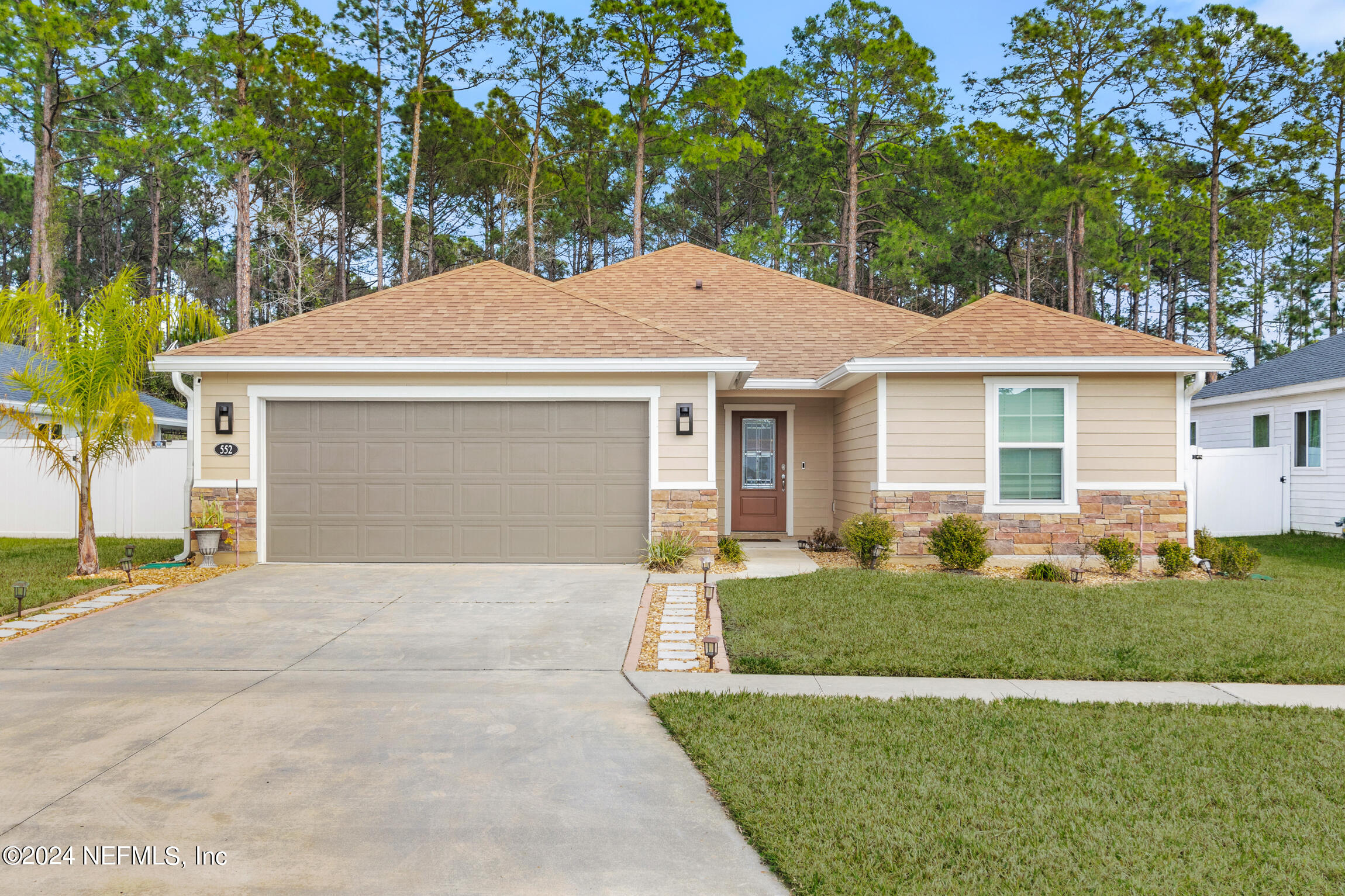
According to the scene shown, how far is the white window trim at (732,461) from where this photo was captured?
13.0m

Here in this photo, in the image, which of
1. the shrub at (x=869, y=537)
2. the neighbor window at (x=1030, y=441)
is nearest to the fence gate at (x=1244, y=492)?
the neighbor window at (x=1030, y=441)

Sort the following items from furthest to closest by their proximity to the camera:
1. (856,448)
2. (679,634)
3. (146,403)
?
(146,403) → (856,448) → (679,634)

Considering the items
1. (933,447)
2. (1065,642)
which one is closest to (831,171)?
(933,447)

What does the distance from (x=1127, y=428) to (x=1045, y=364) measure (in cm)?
143

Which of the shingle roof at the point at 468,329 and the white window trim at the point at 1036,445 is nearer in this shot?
the shingle roof at the point at 468,329

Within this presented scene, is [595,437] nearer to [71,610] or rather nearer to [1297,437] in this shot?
[71,610]

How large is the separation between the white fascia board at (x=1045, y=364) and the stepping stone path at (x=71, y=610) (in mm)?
8422

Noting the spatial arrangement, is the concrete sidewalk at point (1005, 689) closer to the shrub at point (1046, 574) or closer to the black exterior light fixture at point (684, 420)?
the shrub at point (1046, 574)

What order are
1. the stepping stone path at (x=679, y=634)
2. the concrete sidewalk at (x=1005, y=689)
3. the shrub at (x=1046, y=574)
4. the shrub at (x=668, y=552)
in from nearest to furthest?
the concrete sidewalk at (x=1005, y=689) → the stepping stone path at (x=679, y=634) → the shrub at (x=1046, y=574) → the shrub at (x=668, y=552)

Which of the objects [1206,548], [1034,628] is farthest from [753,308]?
[1034,628]

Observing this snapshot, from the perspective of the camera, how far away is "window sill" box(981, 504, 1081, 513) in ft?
33.3

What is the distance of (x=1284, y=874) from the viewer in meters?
2.80

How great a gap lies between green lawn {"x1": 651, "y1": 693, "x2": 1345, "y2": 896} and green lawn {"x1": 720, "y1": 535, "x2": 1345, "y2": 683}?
0.77 m

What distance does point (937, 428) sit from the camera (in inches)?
404
